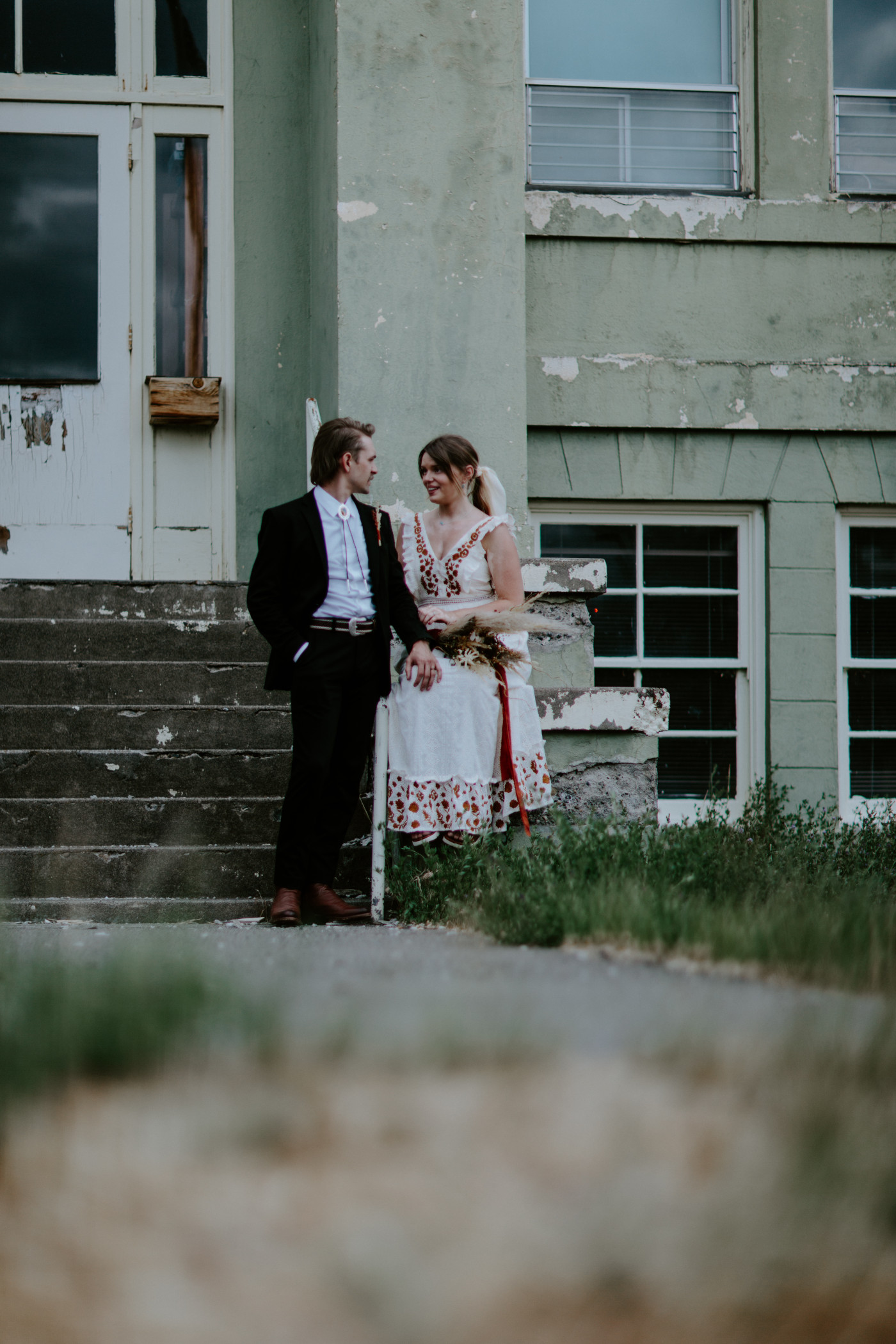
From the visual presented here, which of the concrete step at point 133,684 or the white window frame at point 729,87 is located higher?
the white window frame at point 729,87

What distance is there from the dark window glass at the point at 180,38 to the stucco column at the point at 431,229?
5.92 feet

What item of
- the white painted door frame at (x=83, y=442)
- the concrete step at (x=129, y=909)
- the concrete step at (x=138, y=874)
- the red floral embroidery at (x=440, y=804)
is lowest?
the concrete step at (x=129, y=909)

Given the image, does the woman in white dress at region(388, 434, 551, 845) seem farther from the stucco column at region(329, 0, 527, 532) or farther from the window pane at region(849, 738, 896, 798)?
the window pane at region(849, 738, 896, 798)

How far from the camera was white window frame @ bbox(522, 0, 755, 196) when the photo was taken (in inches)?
297

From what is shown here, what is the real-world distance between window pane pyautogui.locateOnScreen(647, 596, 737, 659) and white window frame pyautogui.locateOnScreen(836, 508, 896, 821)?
23.2 inches

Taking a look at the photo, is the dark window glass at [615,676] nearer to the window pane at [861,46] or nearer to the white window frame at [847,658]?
the white window frame at [847,658]

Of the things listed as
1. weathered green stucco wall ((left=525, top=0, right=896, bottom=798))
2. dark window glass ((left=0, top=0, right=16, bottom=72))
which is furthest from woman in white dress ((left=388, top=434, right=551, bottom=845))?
dark window glass ((left=0, top=0, right=16, bottom=72))

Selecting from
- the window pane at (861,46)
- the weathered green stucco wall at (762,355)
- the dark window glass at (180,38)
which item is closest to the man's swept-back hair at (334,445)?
the weathered green stucco wall at (762,355)

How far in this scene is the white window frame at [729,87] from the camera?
754 cm

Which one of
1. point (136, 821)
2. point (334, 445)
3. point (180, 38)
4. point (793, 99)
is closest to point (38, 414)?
point (180, 38)

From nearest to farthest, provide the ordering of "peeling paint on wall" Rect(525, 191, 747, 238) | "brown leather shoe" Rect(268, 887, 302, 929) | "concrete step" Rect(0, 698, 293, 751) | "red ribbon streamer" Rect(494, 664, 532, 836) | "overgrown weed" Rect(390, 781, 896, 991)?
1. "overgrown weed" Rect(390, 781, 896, 991)
2. "brown leather shoe" Rect(268, 887, 302, 929)
3. "red ribbon streamer" Rect(494, 664, 532, 836)
4. "concrete step" Rect(0, 698, 293, 751)
5. "peeling paint on wall" Rect(525, 191, 747, 238)

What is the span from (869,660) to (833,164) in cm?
271

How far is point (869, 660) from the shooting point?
7621 mm

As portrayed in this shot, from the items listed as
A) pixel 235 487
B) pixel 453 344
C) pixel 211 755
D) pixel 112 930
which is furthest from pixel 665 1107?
pixel 235 487
